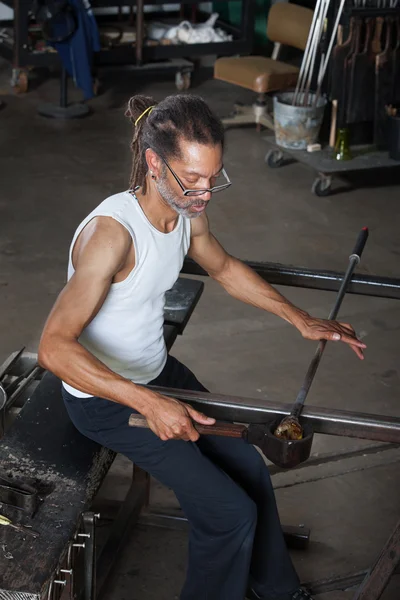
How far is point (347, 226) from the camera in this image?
587 cm

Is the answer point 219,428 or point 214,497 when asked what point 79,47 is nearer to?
point 214,497

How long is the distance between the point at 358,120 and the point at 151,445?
467cm

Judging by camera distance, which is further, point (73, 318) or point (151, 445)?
point (151, 445)

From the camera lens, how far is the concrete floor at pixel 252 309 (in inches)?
125

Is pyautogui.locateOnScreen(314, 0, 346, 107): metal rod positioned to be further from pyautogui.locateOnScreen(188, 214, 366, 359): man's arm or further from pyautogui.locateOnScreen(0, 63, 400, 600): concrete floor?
pyautogui.locateOnScreen(188, 214, 366, 359): man's arm

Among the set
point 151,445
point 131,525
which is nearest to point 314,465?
point 131,525

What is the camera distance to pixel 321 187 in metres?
6.36

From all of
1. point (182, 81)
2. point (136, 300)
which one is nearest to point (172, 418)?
point (136, 300)

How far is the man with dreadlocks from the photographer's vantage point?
89.8 inches

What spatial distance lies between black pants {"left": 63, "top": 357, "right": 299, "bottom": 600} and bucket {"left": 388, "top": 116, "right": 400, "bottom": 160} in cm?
416

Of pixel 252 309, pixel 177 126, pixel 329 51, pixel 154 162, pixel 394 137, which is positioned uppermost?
pixel 177 126

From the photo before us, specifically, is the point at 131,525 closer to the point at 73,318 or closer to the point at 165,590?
the point at 165,590

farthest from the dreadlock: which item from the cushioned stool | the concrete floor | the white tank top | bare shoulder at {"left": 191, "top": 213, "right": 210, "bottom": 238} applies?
the cushioned stool

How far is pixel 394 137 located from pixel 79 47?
2801 millimetres
